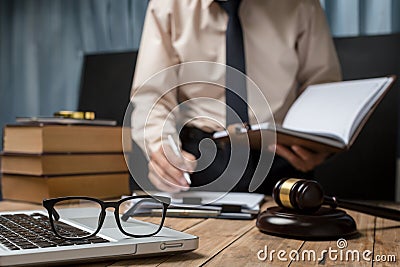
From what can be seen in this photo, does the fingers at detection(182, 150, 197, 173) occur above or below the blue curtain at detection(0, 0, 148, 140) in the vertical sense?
below

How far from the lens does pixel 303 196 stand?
2.66ft

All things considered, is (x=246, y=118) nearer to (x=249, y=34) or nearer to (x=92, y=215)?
(x=249, y=34)

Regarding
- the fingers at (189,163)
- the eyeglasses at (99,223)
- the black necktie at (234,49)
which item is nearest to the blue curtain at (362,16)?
the black necktie at (234,49)

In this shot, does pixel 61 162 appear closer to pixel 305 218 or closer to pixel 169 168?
pixel 169 168

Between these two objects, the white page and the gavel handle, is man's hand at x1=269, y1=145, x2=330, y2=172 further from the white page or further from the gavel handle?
the gavel handle

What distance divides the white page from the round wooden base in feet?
1.12

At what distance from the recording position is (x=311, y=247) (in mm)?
758

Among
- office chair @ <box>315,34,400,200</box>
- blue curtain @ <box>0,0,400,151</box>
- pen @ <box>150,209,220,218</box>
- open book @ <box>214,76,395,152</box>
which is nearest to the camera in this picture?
pen @ <box>150,209,220,218</box>

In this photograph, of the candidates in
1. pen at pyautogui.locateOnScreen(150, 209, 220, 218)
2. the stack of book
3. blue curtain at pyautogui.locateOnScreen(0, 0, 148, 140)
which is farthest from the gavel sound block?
blue curtain at pyautogui.locateOnScreen(0, 0, 148, 140)

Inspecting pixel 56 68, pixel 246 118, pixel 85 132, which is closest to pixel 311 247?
pixel 246 118

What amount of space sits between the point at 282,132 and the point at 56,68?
185 centimetres

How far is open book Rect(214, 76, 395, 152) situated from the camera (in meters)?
1.13

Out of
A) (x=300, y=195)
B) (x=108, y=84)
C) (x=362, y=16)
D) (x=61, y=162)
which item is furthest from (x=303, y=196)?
(x=108, y=84)

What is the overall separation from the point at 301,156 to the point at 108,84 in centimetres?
125
